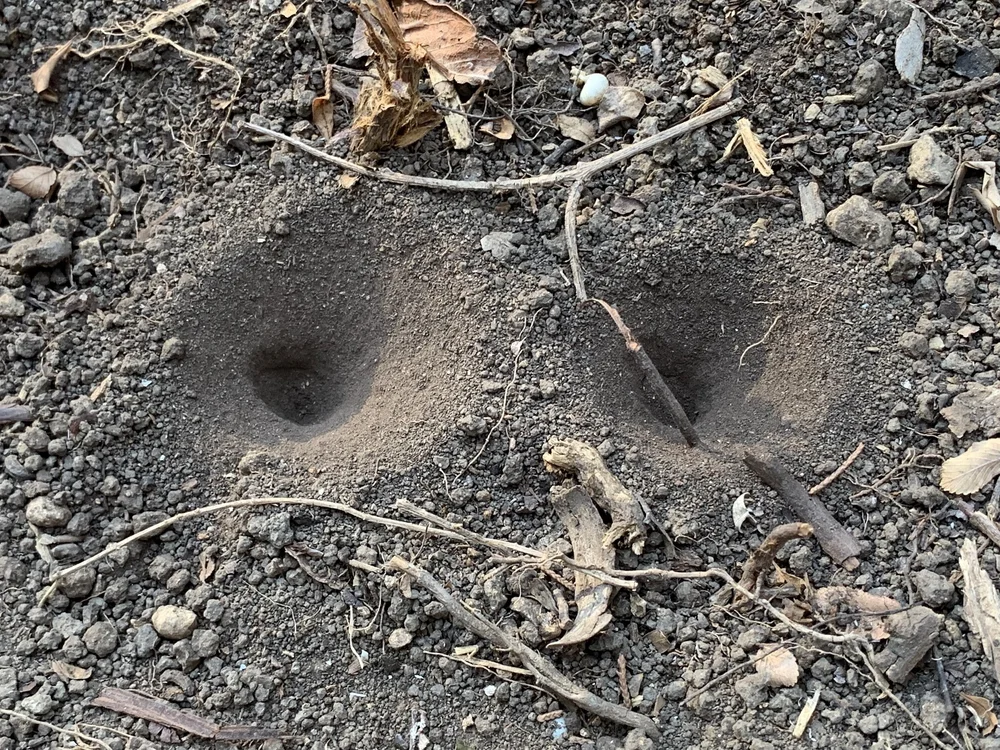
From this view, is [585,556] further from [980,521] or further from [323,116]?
[323,116]

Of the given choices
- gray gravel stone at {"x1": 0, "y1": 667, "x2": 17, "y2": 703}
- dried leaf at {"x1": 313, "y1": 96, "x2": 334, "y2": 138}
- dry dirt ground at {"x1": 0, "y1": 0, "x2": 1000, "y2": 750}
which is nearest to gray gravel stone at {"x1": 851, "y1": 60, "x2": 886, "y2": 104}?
dry dirt ground at {"x1": 0, "y1": 0, "x2": 1000, "y2": 750}

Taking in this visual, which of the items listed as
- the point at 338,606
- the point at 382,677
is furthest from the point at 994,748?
the point at 338,606

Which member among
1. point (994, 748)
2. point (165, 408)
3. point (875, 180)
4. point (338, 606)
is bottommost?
point (994, 748)

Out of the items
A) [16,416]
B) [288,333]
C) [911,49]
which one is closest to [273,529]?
[288,333]

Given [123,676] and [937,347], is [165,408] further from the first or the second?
[937,347]

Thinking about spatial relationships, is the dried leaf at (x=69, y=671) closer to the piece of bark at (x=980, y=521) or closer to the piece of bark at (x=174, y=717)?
the piece of bark at (x=174, y=717)
